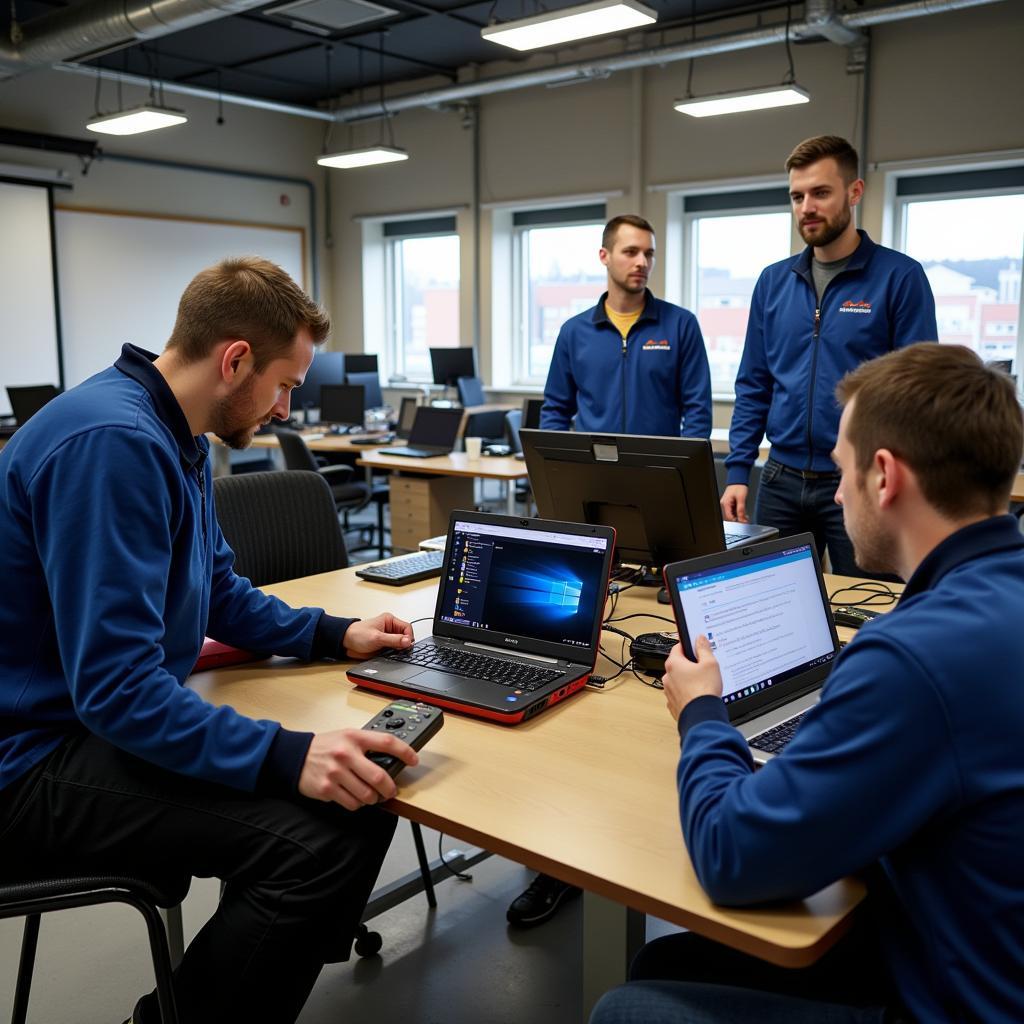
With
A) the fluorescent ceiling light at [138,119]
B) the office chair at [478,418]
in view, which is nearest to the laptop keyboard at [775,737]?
the office chair at [478,418]

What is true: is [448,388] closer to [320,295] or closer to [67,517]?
[320,295]

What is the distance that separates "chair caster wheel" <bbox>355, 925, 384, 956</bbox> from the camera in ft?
7.32

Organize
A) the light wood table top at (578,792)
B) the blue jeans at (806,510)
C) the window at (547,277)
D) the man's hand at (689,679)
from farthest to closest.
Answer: the window at (547,277) < the blue jeans at (806,510) < the man's hand at (689,679) < the light wood table top at (578,792)

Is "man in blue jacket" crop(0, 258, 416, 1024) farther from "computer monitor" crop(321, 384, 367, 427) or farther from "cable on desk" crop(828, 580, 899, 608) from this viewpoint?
"computer monitor" crop(321, 384, 367, 427)

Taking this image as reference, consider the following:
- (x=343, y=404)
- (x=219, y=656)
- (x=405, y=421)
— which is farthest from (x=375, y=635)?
(x=343, y=404)

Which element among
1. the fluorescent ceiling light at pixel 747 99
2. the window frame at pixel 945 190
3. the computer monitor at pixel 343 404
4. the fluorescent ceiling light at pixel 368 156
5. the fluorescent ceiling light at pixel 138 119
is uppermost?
the fluorescent ceiling light at pixel 138 119

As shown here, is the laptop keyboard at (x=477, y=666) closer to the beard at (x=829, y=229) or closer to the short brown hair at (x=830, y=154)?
the beard at (x=829, y=229)

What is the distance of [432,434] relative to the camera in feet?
19.1

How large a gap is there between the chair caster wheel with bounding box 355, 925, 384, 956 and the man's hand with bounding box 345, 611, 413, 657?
785mm

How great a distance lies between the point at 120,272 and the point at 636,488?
290 inches

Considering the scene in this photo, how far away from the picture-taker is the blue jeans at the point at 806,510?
2848 millimetres

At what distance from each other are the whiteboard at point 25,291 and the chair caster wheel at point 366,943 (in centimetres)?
649

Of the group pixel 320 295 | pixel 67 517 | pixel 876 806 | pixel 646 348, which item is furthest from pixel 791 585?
pixel 320 295

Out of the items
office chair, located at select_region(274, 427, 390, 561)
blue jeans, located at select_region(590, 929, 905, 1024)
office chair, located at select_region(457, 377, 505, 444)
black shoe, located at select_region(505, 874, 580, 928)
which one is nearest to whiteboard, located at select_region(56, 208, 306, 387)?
office chair, located at select_region(457, 377, 505, 444)
